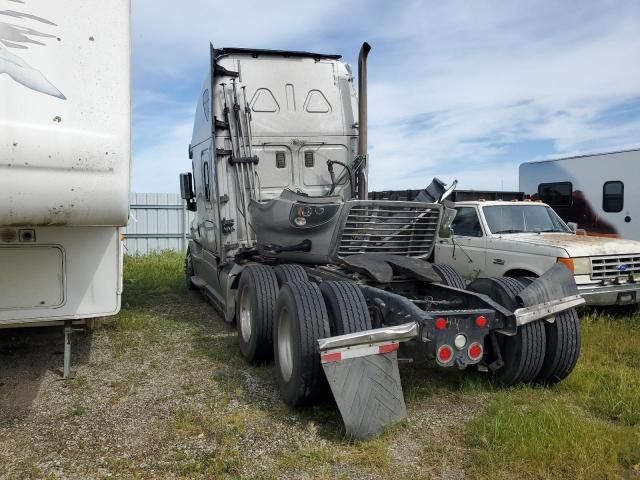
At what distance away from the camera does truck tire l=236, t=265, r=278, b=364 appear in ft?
17.7

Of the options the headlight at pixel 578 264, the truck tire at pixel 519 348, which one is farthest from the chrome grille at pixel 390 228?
the headlight at pixel 578 264

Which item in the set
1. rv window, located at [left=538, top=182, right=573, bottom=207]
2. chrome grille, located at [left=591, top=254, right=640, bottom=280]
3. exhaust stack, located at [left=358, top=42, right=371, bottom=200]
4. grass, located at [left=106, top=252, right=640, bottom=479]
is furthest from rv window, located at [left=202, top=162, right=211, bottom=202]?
rv window, located at [left=538, top=182, right=573, bottom=207]

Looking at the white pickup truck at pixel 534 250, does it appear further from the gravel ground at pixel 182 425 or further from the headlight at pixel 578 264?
the gravel ground at pixel 182 425

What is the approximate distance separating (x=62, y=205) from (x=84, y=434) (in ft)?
5.31

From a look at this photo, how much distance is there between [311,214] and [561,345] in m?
2.56

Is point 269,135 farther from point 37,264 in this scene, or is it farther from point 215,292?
point 37,264

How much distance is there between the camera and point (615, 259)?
6926 mm

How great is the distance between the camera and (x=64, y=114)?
3.55 m

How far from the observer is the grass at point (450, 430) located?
3406 millimetres

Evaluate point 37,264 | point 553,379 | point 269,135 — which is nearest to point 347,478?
point 553,379

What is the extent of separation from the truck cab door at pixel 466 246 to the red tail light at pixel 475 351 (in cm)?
379

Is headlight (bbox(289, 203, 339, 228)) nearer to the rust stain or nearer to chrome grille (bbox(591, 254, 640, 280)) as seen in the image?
the rust stain

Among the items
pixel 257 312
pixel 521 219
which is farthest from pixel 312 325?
pixel 521 219

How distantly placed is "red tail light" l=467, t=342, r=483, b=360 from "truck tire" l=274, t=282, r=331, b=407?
3.39 feet
